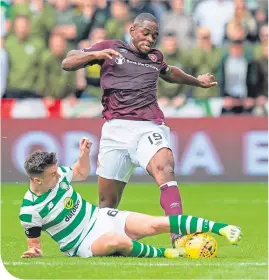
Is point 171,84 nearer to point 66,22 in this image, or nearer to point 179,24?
point 179,24

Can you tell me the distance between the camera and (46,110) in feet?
64.2

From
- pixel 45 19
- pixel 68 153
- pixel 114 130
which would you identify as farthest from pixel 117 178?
pixel 45 19

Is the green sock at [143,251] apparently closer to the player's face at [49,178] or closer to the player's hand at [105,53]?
the player's face at [49,178]

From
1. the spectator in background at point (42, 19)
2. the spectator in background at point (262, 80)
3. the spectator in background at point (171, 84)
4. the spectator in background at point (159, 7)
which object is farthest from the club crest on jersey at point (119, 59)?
the spectator in background at point (159, 7)

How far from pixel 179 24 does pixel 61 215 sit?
11.4 meters

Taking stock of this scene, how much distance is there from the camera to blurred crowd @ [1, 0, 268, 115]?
64.8ft

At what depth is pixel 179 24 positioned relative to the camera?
2081cm

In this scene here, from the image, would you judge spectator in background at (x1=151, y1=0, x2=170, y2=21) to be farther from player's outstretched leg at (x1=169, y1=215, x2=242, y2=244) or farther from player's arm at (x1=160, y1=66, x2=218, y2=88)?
player's outstretched leg at (x1=169, y1=215, x2=242, y2=244)

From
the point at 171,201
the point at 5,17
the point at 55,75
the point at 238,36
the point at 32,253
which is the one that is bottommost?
the point at 32,253

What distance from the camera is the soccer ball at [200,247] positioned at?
32.8 ft

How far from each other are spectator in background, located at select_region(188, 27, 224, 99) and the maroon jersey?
863cm

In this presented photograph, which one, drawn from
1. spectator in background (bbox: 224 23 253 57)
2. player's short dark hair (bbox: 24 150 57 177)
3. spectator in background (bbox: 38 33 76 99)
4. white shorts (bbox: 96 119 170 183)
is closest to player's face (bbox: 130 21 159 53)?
white shorts (bbox: 96 119 170 183)

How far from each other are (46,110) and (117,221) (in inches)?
378

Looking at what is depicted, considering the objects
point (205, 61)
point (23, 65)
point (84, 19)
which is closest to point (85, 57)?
point (23, 65)
